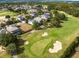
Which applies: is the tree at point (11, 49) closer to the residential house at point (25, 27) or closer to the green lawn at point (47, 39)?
the green lawn at point (47, 39)

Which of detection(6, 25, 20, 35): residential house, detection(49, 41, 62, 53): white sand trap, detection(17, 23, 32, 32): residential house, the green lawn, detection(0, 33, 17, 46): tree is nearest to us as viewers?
the green lawn

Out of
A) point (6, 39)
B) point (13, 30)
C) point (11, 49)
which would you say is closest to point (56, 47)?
point (11, 49)

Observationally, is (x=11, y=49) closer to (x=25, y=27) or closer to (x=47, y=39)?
(x=47, y=39)

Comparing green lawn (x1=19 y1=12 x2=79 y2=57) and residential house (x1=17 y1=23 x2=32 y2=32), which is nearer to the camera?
green lawn (x1=19 y1=12 x2=79 y2=57)

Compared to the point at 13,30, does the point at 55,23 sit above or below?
above

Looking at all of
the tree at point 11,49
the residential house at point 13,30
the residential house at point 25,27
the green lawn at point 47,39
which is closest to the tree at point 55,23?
the green lawn at point 47,39

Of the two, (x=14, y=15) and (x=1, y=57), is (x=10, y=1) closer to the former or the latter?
(x=14, y=15)

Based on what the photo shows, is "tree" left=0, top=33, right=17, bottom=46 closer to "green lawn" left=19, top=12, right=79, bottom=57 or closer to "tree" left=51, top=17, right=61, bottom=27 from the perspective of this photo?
"green lawn" left=19, top=12, right=79, bottom=57

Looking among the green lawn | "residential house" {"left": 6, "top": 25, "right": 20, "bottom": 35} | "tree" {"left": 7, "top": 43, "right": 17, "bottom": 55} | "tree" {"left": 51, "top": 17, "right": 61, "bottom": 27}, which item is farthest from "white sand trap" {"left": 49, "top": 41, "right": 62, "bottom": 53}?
"residential house" {"left": 6, "top": 25, "right": 20, "bottom": 35}
